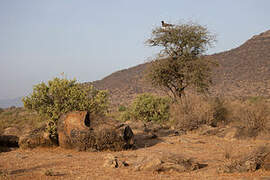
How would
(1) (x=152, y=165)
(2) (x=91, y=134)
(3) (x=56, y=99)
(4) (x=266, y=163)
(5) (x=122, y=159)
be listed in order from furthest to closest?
(3) (x=56, y=99) < (2) (x=91, y=134) < (5) (x=122, y=159) < (1) (x=152, y=165) < (4) (x=266, y=163)

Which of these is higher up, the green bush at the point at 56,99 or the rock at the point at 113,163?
the green bush at the point at 56,99

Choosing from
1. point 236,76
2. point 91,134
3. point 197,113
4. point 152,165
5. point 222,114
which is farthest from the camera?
point 236,76

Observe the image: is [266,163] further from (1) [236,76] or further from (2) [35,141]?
(1) [236,76]

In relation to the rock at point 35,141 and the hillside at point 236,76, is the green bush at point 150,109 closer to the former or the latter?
the rock at point 35,141

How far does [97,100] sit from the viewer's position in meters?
12.9

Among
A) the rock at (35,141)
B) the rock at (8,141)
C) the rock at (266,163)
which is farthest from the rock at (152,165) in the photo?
the rock at (8,141)

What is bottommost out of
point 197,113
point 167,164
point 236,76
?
point 167,164

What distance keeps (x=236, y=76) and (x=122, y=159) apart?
49.4 m

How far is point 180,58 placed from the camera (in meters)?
19.2

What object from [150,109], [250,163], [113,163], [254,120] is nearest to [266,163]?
[250,163]

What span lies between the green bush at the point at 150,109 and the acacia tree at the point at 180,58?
1006 millimetres

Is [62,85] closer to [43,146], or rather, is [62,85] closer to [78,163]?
[43,146]

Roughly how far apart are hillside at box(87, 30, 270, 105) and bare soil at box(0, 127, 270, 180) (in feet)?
96.7

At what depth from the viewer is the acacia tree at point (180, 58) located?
18.8 meters
